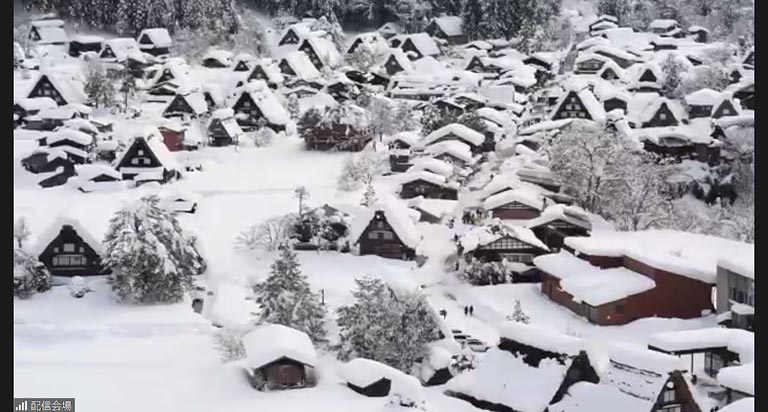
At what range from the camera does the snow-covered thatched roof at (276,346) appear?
46.2 feet

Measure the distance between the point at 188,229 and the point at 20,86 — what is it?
57.1 feet

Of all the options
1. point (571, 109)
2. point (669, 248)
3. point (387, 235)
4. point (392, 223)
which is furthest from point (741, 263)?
point (571, 109)

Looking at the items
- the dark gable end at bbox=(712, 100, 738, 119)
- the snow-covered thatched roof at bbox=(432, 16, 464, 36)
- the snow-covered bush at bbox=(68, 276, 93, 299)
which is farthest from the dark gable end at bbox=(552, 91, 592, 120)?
the snow-covered bush at bbox=(68, 276, 93, 299)

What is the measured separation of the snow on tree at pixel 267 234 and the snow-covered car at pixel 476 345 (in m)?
5.36

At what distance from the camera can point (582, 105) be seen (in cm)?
3391

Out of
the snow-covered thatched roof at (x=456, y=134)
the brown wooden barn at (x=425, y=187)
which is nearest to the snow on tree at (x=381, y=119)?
the snow-covered thatched roof at (x=456, y=134)

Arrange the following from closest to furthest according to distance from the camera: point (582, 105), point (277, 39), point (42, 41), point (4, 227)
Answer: point (4, 227) < point (582, 105) < point (42, 41) < point (277, 39)

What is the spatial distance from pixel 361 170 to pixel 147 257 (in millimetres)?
10046

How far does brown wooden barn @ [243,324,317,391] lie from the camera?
1409 cm

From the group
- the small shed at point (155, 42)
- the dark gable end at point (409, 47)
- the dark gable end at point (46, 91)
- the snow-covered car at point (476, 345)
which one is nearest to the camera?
the snow-covered car at point (476, 345)

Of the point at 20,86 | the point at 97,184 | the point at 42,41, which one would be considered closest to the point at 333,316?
the point at 97,184

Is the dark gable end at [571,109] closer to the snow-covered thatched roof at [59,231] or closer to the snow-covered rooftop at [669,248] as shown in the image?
the snow-covered rooftop at [669,248]

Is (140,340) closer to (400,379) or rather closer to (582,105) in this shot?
(400,379)

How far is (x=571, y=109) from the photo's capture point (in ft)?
112
